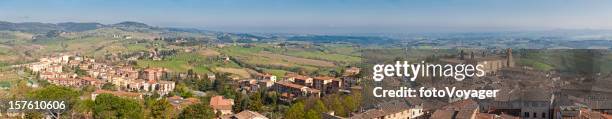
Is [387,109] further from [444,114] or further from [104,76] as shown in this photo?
[104,76]

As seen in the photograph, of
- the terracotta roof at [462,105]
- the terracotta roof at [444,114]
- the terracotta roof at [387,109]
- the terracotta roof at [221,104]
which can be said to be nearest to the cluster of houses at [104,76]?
the terracotta roof at [221,104]

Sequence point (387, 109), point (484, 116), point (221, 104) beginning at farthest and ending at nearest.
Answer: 1. point (221, 104)
2. point (387, 109)
3. point (484, 116)

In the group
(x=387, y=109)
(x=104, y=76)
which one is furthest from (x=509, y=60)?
(x=104, y=76)

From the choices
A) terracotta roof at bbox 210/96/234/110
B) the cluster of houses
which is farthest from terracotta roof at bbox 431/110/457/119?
the cluster of houses

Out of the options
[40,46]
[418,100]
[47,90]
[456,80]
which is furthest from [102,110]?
[40,46]

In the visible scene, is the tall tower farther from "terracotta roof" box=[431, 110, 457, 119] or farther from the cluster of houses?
the cluster of houses

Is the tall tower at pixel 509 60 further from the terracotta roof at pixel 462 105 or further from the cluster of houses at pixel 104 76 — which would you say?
the cluster of houses at pixel 104 76

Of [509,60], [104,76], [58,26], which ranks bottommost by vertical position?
[104,76]

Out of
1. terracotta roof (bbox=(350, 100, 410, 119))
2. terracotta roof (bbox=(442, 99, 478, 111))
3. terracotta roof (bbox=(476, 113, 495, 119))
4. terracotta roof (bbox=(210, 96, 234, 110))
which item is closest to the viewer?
terracotta roof (bbox=(442, 99, 478, 111))
